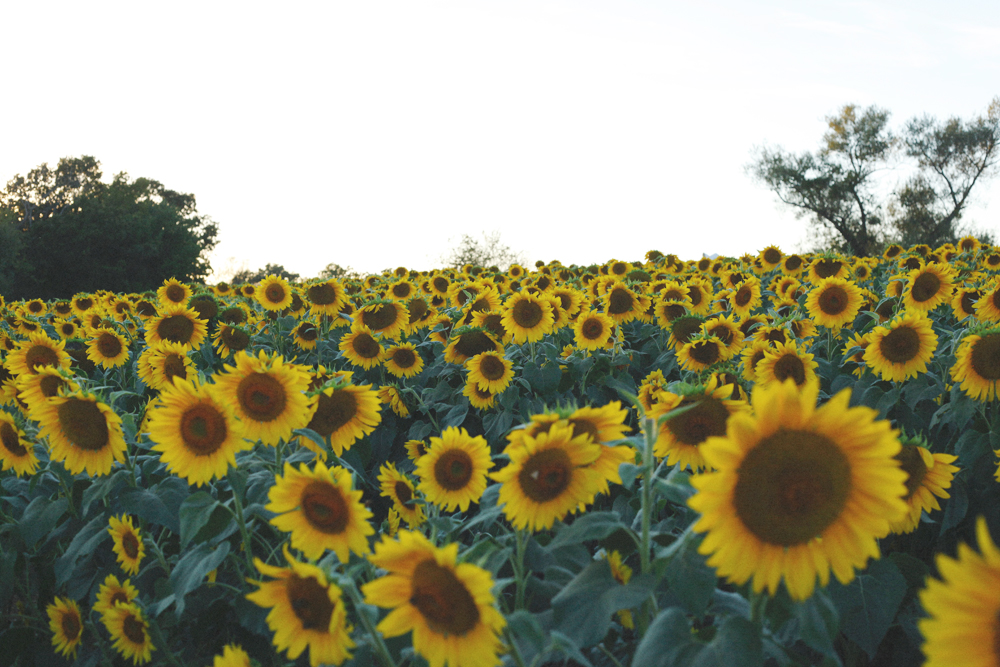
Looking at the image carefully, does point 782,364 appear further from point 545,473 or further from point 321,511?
point 321,511

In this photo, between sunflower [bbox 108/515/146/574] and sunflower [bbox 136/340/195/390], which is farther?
sunflower [bbox 136/340/195/390]

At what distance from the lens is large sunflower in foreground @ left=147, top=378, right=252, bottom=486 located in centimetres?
240

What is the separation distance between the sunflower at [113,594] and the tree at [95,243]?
1612 inches

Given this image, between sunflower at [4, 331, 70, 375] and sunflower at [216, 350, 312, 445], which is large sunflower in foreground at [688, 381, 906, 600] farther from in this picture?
sunflower at [4, 331, 70, 375]

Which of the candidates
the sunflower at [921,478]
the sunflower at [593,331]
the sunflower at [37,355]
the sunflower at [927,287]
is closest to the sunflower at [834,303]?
the sunflower at [927,287]

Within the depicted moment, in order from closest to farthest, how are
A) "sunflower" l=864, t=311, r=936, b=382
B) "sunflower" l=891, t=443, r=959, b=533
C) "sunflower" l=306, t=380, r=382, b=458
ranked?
"sunflower" l=891, t=443, r=959, b=533 < "sunflower" l=306, t=380, r=382, b=458 < "sunflower" l=864, t=311, r=936, b=382

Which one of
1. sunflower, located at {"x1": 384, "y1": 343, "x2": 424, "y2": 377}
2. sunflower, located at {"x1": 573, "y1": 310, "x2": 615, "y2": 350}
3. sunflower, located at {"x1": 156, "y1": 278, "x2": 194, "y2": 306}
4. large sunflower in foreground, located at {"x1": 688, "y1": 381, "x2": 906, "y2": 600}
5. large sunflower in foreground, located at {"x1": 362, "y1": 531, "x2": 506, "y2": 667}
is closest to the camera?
large sunflower in foreground, located at {"x1": 688, "y1": 381, "x2": 906, "y2": 600}

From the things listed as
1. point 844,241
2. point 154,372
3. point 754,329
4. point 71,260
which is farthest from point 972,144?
point 71,260

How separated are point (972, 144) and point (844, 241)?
10719mm

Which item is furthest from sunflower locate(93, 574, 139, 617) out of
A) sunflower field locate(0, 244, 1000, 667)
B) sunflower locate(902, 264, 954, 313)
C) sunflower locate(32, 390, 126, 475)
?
sunflower locate(902, 264, 954, 313)

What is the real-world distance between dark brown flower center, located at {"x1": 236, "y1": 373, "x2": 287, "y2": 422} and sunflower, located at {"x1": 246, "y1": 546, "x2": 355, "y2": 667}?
92 cm

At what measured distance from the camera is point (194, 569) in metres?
2.41

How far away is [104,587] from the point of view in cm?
296

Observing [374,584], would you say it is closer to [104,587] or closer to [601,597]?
[601,597]
